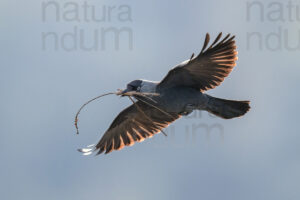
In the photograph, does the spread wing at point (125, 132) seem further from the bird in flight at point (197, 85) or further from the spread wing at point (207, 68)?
the spread wing at point (207, 68)

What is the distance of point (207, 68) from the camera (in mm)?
10445

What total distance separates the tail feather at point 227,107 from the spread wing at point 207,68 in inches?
13.9

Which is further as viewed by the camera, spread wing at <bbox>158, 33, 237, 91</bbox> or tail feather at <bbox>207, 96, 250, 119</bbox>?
tail feather at <bbox>207, 96, 250, 119</bbox>

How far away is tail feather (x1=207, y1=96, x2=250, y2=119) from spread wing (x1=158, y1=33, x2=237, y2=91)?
0.35 m

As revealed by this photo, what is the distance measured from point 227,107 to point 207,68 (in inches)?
39.3

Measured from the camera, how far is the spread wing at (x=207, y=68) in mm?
10133

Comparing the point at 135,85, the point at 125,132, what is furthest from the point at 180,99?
the point at 125,132

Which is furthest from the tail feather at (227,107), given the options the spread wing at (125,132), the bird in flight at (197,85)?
the spread wing at (125,132)

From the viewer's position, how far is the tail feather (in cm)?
1077

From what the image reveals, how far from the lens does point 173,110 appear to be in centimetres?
1055

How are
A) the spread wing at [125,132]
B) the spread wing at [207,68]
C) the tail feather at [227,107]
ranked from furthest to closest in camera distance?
1. the spread wing at [125,132]
2. the tail feather at [227,107]
3. the spread wing at [207,68]

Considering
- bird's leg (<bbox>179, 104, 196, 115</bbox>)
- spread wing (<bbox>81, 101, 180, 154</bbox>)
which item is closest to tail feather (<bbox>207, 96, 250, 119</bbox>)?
bird's leg (<bbox>179, 104, 196, 115</bbox>)

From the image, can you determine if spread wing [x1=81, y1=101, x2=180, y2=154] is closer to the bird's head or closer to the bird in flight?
the bird in flight

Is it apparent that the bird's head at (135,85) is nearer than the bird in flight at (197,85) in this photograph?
No
